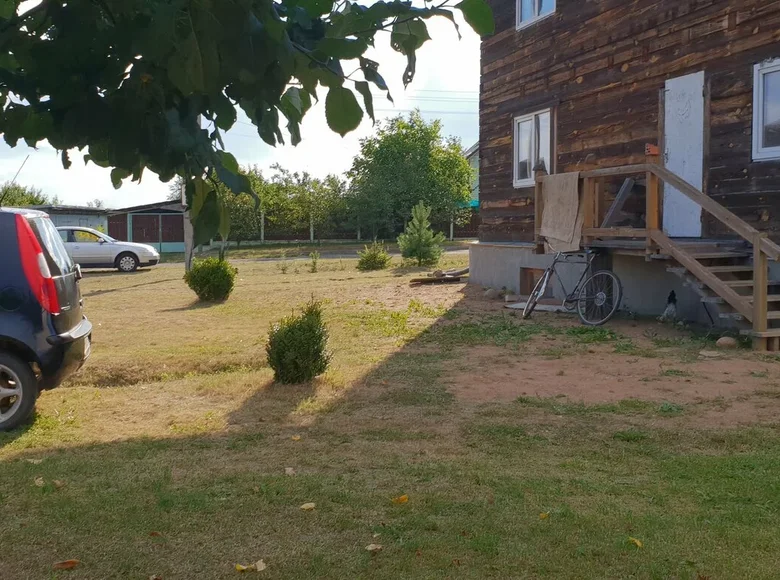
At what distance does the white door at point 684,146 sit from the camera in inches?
443

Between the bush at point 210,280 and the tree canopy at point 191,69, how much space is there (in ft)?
47.8

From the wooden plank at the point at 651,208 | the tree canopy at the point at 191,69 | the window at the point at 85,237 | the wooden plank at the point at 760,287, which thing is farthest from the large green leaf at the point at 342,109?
the window at the point at 85,237

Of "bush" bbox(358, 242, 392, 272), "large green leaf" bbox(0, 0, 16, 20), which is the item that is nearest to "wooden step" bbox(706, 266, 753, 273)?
"large green leaf" bbox(0, 0, 16, 20)

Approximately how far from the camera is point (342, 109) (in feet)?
5.87

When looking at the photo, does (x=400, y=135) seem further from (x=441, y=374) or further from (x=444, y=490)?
(x=444, y=490)

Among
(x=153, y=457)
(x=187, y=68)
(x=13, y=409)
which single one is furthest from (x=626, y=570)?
(x=13, y=409)

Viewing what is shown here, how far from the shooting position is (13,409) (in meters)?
6.22

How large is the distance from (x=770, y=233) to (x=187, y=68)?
32.5 ft

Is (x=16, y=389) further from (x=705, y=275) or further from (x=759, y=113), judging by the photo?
(x=759, y=113)

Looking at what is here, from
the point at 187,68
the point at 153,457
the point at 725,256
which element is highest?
the point at 187,68

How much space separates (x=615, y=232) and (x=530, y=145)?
4.73 metres

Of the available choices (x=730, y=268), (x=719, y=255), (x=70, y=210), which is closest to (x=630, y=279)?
(x=719, y=255)

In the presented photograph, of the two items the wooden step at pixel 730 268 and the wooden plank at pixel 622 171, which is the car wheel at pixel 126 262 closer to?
the wooden plank at pixel 622 171

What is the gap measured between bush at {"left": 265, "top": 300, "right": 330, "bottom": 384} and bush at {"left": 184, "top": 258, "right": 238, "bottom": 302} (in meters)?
8.65
